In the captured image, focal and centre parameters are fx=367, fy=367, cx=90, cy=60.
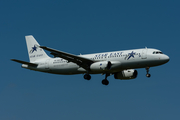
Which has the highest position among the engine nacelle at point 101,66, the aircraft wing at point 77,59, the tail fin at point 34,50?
the tail fin at point 34,50

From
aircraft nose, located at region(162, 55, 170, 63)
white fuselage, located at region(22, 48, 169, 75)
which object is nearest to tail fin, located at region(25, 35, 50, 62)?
white fuselage, located at region(22, 48, 169, 75)

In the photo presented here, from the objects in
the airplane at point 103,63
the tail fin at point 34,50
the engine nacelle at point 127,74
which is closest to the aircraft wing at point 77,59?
the airplane at point 103,63

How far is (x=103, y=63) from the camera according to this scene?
185ft

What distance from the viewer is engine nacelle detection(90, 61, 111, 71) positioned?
184ft

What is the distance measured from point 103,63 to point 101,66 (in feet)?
1.82

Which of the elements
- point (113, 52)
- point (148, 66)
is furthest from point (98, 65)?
point (148, 66)

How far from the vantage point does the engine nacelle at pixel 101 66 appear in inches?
2206

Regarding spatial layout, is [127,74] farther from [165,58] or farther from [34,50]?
[34,50]

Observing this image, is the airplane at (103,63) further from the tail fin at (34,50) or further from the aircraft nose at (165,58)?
the tail fin at (34,50)

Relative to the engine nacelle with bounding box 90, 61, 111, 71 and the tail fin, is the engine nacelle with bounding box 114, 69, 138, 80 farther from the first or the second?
the tail fin

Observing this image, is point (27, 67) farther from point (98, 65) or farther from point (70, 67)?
point (98, 65)

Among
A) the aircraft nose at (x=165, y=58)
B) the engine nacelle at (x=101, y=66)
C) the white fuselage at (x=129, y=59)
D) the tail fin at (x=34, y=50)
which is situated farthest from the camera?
the tail fin at (x=34, y=50)

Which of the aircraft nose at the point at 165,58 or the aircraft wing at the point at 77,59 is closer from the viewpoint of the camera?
the aircraft nose at the point at 165,58

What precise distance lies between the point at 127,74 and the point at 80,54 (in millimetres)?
8598
